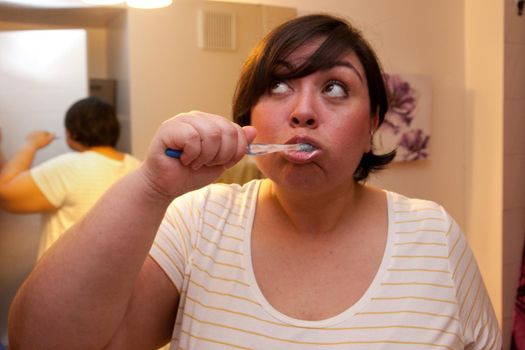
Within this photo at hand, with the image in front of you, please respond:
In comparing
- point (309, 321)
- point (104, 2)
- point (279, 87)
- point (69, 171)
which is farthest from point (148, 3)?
point (309, 321)

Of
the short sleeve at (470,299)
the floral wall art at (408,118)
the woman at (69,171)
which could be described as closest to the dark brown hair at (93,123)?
the woman at (69,171)

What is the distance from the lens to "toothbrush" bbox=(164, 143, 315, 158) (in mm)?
460

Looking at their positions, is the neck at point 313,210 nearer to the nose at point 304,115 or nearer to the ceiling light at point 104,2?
the nose at point 304,115

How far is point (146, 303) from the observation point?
570 mm

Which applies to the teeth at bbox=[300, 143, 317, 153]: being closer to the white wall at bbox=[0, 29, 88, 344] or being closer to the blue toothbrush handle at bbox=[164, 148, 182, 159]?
the blue toothbrush handle at bbox=[164, 148, 182, 159]

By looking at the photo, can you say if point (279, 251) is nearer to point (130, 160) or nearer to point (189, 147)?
point (189, 147)

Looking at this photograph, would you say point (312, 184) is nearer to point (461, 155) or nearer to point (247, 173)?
point (247, 173)

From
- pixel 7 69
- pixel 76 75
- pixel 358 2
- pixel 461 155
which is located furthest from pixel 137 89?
pixel 461 155

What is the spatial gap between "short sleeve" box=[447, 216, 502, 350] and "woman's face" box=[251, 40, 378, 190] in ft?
0.59

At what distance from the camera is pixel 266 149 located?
54 centimetres

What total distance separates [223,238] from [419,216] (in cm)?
27

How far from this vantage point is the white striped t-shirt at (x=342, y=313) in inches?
21.9

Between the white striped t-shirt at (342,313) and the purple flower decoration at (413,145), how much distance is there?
846mm

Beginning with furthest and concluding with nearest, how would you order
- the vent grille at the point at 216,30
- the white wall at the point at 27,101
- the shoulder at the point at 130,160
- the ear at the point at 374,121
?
the vent grille at the point at 216,30
the shoulder at the point at 130,160
the white wall at the point at 27,101
the ear at the point at 374,121
